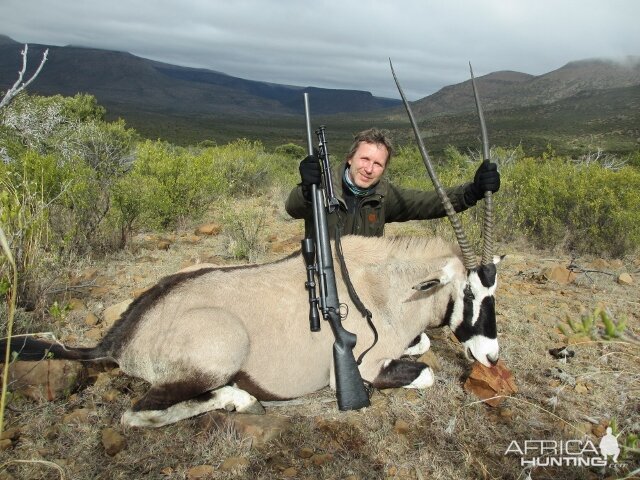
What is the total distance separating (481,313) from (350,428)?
140 cm

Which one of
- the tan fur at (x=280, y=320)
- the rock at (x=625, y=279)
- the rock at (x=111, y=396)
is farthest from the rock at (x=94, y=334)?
the rock at (x=625, y=279)

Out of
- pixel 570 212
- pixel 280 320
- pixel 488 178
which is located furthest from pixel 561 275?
pixel 280 320

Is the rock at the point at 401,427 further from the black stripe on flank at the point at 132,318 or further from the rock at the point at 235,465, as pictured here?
the black stripe on flank at the point at 132,318

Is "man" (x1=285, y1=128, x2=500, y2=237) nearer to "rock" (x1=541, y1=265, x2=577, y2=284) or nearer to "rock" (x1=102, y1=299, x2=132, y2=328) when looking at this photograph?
"rock" (x1=102, y1=299, x2=132, y2=328)

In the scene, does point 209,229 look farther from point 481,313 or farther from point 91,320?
point 481,313

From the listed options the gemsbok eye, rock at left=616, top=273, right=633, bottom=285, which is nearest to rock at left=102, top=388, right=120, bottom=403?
the gemsbok eye

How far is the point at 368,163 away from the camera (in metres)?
4.70

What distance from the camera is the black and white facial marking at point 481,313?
3.93 metres

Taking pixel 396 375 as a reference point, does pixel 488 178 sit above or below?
above

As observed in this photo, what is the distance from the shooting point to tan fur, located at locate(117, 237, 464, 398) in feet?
11.5

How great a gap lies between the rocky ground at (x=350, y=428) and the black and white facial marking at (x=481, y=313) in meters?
0.37

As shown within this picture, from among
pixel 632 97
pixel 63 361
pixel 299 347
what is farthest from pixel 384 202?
pixel 632 97

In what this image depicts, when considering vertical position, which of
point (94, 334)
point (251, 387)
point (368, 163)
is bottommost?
point (94, 334)

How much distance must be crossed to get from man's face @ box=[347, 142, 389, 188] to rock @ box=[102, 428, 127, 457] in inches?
118
